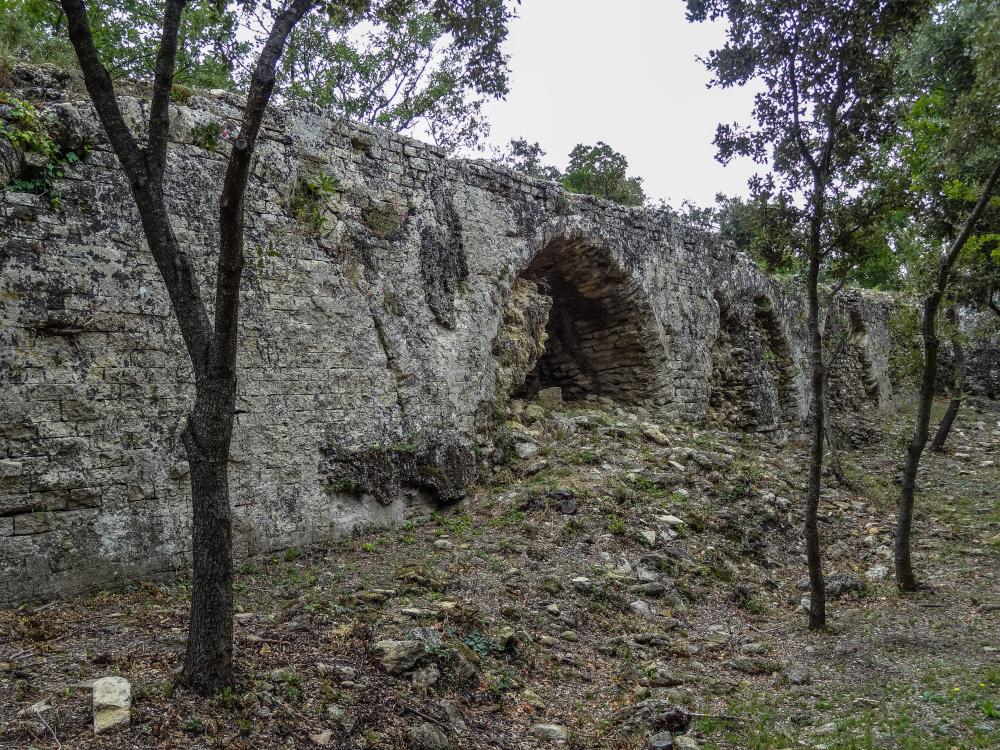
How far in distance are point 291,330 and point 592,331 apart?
5465mm

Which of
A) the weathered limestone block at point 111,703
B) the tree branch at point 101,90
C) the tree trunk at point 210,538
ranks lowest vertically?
the weathered limestone block at point 111,703

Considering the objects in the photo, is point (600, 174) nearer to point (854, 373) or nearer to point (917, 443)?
point (854, 373)

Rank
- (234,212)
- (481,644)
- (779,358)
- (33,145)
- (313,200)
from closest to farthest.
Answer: (234,212)
(481,644)
(33,145)
(313,200)
(779,358)

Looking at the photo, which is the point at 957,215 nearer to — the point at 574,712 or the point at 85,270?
the point at 574,712

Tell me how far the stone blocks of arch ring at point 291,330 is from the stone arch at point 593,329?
41mm

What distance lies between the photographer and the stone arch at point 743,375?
35.6 ft

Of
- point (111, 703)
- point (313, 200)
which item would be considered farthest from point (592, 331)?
point (111, 703)

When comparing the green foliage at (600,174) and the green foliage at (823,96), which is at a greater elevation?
the green foliage at (600,174)

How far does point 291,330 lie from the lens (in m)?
5.67

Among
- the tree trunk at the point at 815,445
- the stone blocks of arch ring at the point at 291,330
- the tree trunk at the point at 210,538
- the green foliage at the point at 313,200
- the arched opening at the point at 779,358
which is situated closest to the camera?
the tree trunk at the point at 210,538

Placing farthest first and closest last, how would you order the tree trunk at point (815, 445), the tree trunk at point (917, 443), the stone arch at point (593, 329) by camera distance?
the stone arch at point (593, 329) → the tree trunk at point (917, 443) → the tree trunk at point (815, 445)

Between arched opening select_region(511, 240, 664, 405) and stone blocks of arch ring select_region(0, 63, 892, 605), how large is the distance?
0.04 metres

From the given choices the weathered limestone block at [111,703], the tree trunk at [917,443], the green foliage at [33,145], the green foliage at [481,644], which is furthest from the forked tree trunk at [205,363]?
the tree trunk at [917,443]

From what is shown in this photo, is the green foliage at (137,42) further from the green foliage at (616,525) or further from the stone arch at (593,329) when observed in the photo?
the green foliage at (616,525)
